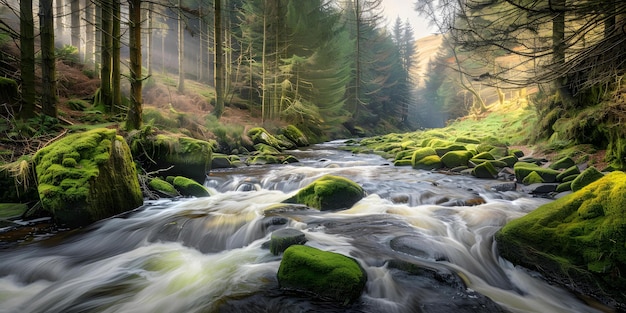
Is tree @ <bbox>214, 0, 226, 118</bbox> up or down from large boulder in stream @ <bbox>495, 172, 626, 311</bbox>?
up

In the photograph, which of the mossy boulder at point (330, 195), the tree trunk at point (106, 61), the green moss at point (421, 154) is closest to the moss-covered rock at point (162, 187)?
the mossy boulder at point (330, 195)

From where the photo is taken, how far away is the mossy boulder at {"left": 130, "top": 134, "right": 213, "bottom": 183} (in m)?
7.85

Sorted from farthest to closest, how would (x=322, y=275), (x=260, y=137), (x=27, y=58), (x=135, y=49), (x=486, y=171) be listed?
1. (x=260, y=137)
2. (x=486, y=171)
3. (x=27, y=58)
4. (x=135, y=49)
5. (x=322, y=275)

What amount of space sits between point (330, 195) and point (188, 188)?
3498mm

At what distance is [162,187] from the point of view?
24.4 ft

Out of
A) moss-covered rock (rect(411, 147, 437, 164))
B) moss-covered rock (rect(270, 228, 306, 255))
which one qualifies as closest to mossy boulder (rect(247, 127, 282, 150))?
moss-covered rock (rect(411, 147, 437, 164))

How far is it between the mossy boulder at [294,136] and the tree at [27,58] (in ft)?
43.6

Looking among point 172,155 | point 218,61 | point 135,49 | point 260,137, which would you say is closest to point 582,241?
point 172,155

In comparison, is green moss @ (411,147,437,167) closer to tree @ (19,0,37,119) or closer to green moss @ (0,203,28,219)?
green moss @ (0,203,28,219)

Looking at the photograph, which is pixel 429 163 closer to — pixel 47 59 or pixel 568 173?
pixel 568 173

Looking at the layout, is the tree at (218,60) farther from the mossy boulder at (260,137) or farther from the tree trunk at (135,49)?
the tree trunk at (135,49)

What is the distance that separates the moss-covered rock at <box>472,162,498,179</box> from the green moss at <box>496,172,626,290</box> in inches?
213

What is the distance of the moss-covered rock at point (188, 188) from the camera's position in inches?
307

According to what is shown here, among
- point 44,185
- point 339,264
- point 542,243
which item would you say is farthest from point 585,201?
point 44,185
